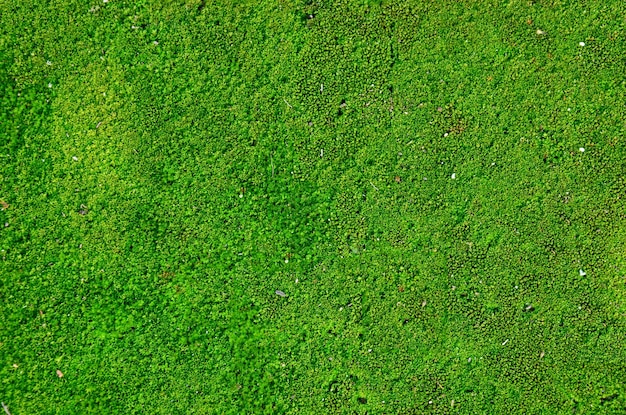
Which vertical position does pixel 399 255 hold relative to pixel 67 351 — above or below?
below

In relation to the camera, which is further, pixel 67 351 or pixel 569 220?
pixel 569 220

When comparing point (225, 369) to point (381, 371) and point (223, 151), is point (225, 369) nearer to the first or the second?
point (381, 371)

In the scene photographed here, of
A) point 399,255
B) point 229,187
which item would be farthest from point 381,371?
point 229,187

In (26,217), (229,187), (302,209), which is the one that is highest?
(26,217)

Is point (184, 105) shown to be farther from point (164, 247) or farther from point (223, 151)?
point (164, 247)

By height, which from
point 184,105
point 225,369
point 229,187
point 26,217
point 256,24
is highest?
point 256,24

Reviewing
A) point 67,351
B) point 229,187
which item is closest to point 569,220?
point 229,187
